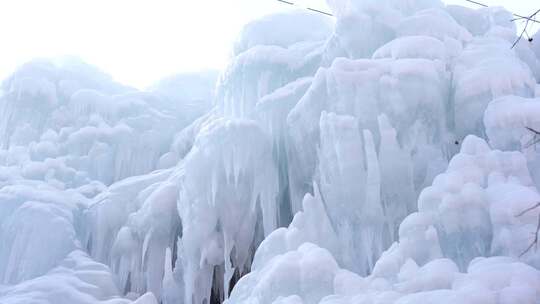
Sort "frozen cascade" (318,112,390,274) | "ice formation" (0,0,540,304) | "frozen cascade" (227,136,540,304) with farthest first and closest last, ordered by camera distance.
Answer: "frozen cascade" (318,112,390,274)
"ice formation" (0,0,540,304)
"frozen cascade" (227,136,540,304)

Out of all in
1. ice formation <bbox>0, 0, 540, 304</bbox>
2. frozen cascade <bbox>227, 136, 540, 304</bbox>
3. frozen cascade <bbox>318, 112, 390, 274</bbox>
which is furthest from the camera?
frozen cascade <bbox>318, 112, 390, 274</bbox>

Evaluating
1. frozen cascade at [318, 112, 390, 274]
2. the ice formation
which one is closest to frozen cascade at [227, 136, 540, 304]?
the ice formation

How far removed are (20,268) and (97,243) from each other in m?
1.25

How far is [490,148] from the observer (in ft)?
22.5

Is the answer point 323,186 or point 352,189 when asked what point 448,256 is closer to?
point 352,189

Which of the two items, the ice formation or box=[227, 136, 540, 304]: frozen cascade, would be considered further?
the ice formation

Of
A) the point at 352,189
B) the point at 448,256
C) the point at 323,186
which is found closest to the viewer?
the point at 448,256

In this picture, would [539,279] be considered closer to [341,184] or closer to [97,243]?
[341,184]

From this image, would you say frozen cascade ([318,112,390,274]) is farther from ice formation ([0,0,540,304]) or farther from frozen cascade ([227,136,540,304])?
frozen cascade ([227,136,540,304])

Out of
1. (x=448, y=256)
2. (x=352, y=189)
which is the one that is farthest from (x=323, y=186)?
(x=448, y=256)

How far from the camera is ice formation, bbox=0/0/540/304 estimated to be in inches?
226

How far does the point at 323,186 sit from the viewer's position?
774 centimetres

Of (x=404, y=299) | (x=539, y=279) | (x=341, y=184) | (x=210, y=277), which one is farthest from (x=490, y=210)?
(x=210, y=277)

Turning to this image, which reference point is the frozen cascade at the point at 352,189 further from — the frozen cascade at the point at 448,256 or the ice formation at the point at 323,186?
the frozen cascade at the point at 448,256
